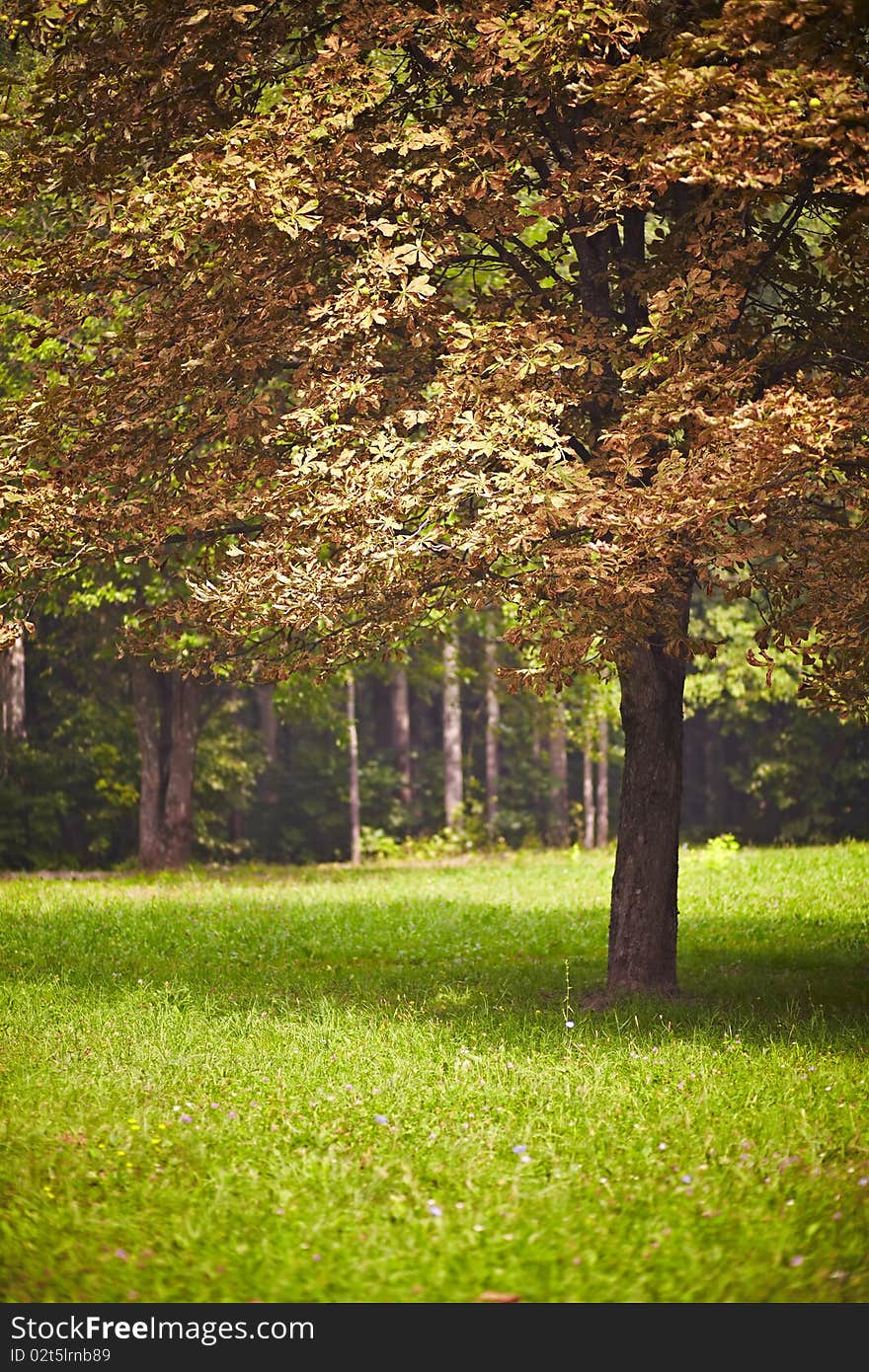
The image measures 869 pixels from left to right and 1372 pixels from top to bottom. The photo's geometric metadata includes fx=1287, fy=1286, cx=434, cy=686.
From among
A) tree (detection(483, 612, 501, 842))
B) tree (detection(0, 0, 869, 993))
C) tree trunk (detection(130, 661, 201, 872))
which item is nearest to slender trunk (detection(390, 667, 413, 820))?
tree (detection(483, 612, 501, 842))

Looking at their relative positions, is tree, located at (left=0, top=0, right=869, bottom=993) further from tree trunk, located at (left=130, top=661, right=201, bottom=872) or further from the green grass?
tree trunk, located at (left=130, top=661, right=201, bottom=872)

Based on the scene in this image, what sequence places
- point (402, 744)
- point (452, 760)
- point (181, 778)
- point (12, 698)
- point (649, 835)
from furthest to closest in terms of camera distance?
point (402, 744), point (452, 760), point (12, 698), point (181, 778), point (649, 835)

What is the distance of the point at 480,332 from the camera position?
8828mm

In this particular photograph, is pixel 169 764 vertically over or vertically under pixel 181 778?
over

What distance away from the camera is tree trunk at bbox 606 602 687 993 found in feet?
35.1

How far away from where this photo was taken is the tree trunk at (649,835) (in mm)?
10688

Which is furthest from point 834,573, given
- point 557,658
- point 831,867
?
point 831,867

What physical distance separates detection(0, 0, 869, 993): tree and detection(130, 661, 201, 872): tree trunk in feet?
39.0

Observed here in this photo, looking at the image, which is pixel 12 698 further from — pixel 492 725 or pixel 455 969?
pixel 455 969

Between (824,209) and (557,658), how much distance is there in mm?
4571

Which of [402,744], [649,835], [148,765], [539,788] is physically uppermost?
[402,744]

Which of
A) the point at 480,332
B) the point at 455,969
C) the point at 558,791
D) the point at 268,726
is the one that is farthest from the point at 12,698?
the point at 480,332

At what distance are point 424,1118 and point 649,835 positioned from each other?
3975 millimetres

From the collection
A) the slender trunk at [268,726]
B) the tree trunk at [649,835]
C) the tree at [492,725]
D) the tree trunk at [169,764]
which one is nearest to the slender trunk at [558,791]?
the tree at [492,725]
